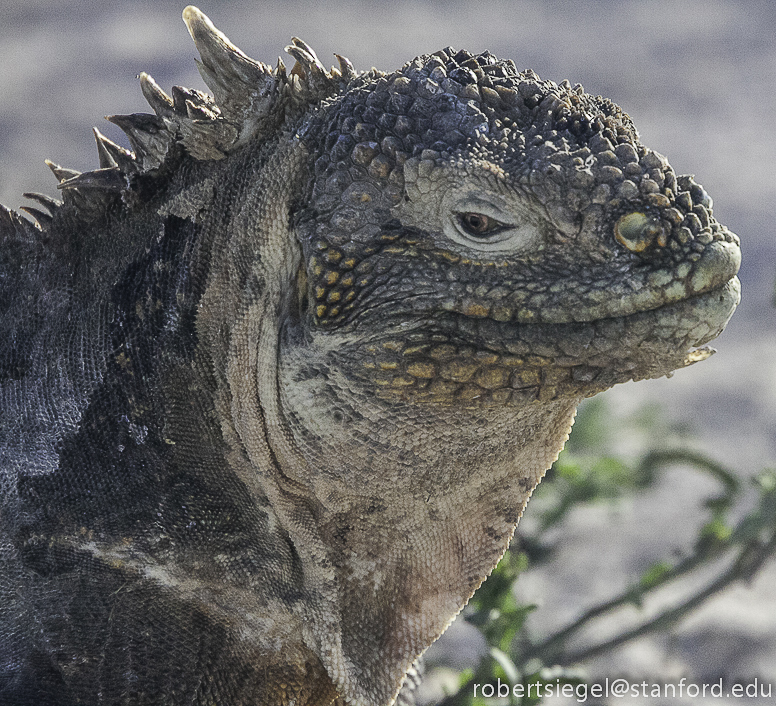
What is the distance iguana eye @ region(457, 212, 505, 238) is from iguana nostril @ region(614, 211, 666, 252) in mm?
251

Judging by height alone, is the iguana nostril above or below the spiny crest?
below

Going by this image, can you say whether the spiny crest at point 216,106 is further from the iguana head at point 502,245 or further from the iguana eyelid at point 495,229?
the iguana eyelid at point 495,229

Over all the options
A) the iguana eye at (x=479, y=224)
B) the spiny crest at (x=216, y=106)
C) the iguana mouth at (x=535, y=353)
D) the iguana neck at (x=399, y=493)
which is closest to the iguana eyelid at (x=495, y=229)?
the iguana eye at (x=479, y=224)

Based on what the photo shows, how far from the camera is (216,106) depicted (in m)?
2.38

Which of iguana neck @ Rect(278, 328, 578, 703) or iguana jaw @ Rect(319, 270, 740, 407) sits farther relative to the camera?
iguana neck @ Rect(278, 328, 578, 703)

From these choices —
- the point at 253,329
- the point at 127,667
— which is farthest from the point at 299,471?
the point at 127,667

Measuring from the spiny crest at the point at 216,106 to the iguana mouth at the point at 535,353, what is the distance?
650mm

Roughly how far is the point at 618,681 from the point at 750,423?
332 cm

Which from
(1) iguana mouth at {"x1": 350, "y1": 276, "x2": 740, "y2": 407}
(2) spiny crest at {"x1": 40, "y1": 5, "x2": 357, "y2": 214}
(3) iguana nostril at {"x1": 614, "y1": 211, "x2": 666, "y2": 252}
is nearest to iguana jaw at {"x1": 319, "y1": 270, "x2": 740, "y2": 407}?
(1) iguana mouth at {"x1": 350, "y1": 276, "x2": 740, "y2": 407}

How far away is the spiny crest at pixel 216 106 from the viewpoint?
232 centimetres

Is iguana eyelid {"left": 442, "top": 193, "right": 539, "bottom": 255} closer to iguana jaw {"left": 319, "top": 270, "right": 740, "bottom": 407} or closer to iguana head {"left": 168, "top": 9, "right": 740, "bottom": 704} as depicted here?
iguana head {"left": 168, "top": 9, "right": 740, "bottom": 704}

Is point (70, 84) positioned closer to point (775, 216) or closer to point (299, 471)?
point (775, 216)

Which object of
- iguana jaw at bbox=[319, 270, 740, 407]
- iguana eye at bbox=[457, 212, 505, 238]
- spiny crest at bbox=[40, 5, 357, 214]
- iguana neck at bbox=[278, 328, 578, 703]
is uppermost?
spiny crest at bbox=[40, 5, 357, 214]

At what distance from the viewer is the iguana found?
2061 millimetres
